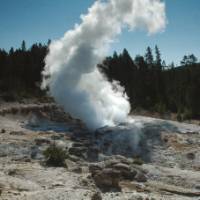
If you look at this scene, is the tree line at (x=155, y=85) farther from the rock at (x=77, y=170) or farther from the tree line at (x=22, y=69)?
the rock at (x=77, y=170)

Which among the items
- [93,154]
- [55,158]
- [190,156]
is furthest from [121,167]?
[190,156]

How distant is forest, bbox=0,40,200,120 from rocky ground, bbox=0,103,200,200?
69.3 feet

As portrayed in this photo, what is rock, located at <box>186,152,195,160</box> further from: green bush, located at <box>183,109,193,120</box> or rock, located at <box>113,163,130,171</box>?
green bush, located at <box>183,109,193,120</box>

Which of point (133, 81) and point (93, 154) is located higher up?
point (133, 81)

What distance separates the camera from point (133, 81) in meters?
83.6

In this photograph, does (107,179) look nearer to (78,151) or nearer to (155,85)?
(78,151)

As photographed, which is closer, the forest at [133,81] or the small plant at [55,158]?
the small plant at [55,158]

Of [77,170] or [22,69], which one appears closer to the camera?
[77,170]

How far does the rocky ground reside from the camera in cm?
1944

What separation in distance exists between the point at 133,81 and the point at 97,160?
54.5 meters

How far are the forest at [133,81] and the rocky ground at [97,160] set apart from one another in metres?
21.1

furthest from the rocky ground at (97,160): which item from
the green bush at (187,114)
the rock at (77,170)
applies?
the green bush at (187,114)

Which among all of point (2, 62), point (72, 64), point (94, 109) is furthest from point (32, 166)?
point (2, 62)

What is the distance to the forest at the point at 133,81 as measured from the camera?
72.0 meters
